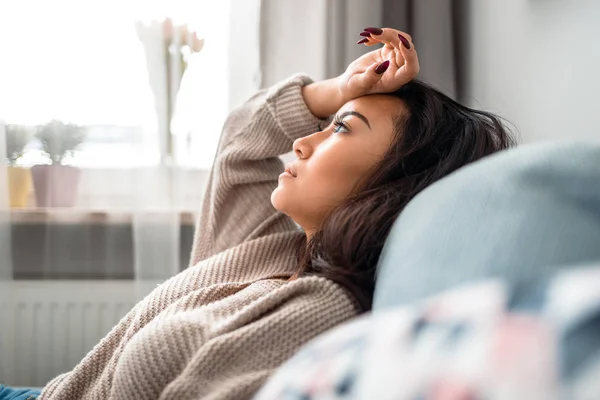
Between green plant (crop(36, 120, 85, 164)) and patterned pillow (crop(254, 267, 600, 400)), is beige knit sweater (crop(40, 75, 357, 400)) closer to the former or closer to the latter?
patterned pillow (crop(254, 267, 600, 400))

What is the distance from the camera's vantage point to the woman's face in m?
1.14

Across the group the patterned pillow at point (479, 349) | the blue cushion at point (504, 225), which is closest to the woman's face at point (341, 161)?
the blue cushion at point (504, 225)

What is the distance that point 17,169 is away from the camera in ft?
6.48

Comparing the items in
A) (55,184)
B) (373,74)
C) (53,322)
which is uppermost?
(373,74)

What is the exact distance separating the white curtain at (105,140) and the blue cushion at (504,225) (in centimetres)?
140

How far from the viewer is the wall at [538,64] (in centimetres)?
117

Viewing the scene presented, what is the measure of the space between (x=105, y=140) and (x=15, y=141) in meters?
0.25

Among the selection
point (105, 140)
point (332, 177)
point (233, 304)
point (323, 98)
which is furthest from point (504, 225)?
point (105, 140)

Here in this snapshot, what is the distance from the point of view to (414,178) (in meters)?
1.05

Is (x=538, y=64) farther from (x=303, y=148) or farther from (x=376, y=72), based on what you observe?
(x=303, y=148)

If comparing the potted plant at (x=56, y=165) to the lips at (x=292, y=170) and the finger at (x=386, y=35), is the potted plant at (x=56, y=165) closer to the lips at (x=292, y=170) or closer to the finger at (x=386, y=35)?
the lips at (x=292, y=170)

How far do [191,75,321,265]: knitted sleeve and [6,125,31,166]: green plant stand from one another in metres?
0.77

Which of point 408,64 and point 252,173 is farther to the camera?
point 252,173

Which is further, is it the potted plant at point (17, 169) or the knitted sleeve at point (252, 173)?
the potted plant at point (17, 169)
